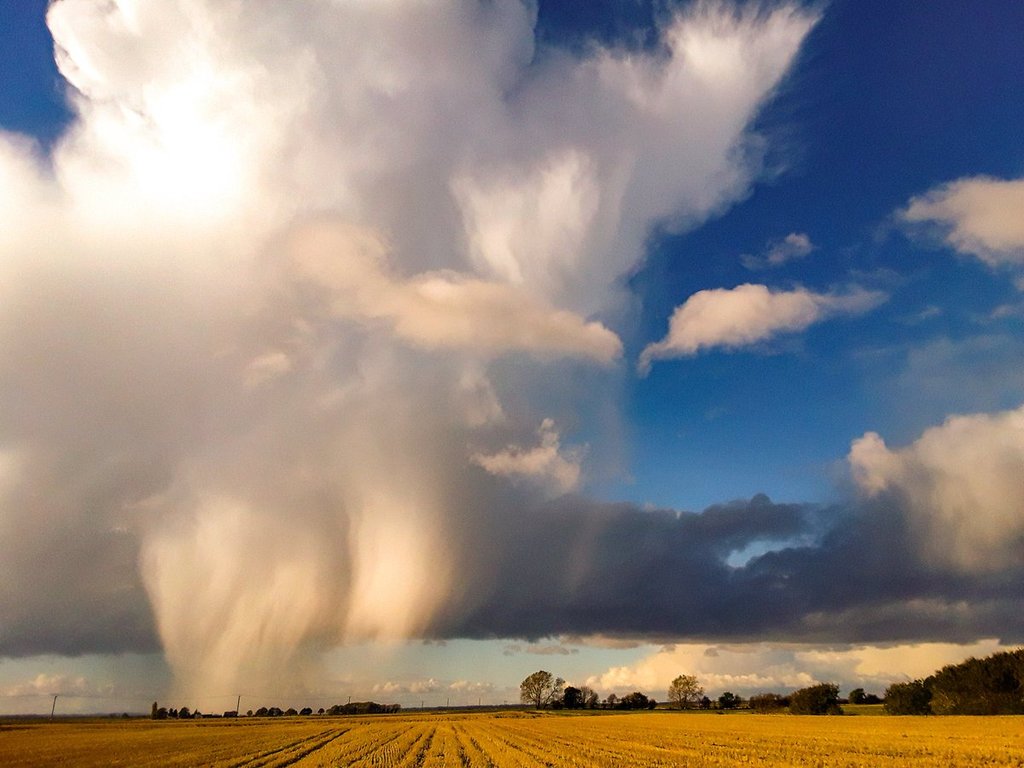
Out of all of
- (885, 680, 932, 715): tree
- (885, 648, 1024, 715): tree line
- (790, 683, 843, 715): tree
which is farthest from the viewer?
(790, 683, 843, 715): tree

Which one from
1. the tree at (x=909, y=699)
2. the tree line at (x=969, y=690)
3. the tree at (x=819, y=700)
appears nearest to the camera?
the tree line at (x=969, y=690)

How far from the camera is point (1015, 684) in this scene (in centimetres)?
12862

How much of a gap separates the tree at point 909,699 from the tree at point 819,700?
15.5 meters

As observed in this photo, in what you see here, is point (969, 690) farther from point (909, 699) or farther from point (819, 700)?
point (819, 700)

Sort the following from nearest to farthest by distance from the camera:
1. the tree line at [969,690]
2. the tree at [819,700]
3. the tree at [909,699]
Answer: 1. the tree line at [969,690]
2. the tree at [909,699]
3. the tree at [819,700]

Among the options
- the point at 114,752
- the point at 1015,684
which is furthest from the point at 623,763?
the point at 1015,684

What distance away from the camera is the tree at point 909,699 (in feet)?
468

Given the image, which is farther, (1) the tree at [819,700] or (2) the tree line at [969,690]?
(1) the tree at [819,700]

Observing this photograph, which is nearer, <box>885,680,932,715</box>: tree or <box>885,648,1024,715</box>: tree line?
<box>885,648,1024,715</box>: tree line

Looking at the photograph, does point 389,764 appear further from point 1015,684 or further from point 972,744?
point 1015,684

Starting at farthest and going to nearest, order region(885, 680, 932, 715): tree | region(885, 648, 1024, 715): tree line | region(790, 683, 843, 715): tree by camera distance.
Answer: region(790, 683, 843, 715): tree → region(885, 680, 932, 715): tree → region(885, 648, 1024, 715): tree line

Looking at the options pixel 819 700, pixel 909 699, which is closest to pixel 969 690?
pixel 909 699

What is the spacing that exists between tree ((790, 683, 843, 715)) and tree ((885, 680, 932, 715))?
15466 mm

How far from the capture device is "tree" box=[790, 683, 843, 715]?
536 feet
